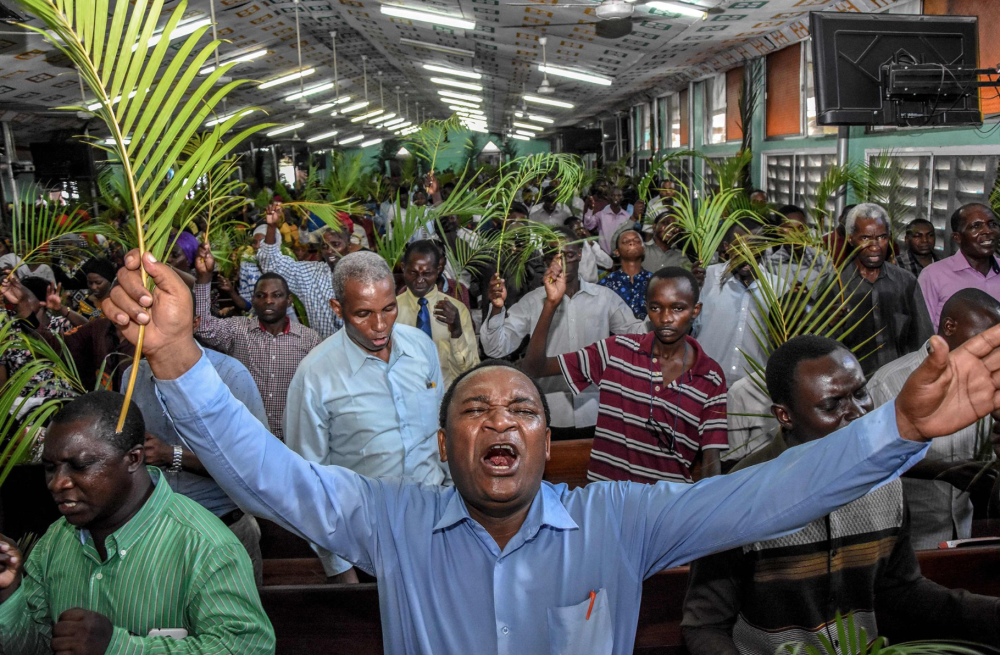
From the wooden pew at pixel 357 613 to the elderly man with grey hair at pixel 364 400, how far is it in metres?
0.22

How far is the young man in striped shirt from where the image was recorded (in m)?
2.84

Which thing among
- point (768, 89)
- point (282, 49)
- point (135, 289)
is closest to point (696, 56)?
point (768, 89)

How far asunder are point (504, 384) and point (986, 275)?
12.7ft

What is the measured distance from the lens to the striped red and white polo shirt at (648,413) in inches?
112

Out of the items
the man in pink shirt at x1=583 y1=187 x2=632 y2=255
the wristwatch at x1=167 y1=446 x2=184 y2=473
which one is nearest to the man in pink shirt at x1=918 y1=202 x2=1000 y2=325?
the wristwatch at x1=167 y1=446 x2=184 y2=473

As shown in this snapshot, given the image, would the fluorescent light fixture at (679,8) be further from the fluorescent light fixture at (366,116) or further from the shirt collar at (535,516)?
the fluorescent light fixture at (366,116)

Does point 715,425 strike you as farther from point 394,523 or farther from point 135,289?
point 135,289

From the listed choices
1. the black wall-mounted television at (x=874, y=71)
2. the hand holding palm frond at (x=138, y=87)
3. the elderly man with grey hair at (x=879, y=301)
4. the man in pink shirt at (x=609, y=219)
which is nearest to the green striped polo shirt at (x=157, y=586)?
the hand holding palm frond at (x=138, y=87)

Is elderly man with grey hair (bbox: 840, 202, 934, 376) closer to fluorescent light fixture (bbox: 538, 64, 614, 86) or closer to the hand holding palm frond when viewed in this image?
the hand holding palm frond

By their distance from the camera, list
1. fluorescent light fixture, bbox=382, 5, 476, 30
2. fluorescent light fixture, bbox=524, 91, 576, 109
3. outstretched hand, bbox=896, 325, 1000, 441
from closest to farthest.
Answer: outstretched hand, bbox=896, 325, 1000, 441
fluorescent light fixture, bbox=382, 5, 476, 30
fluorescent light fixture, bbox=524, 91, 576, 109

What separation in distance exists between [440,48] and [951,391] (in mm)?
12946

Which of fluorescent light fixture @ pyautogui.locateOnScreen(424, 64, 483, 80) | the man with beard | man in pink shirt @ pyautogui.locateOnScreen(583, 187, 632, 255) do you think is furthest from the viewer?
fluorescent light fixture @ pyautogui.locateOnScreen(424, 64, 483, 80)

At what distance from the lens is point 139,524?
1.91 m

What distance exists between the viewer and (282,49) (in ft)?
41.8
